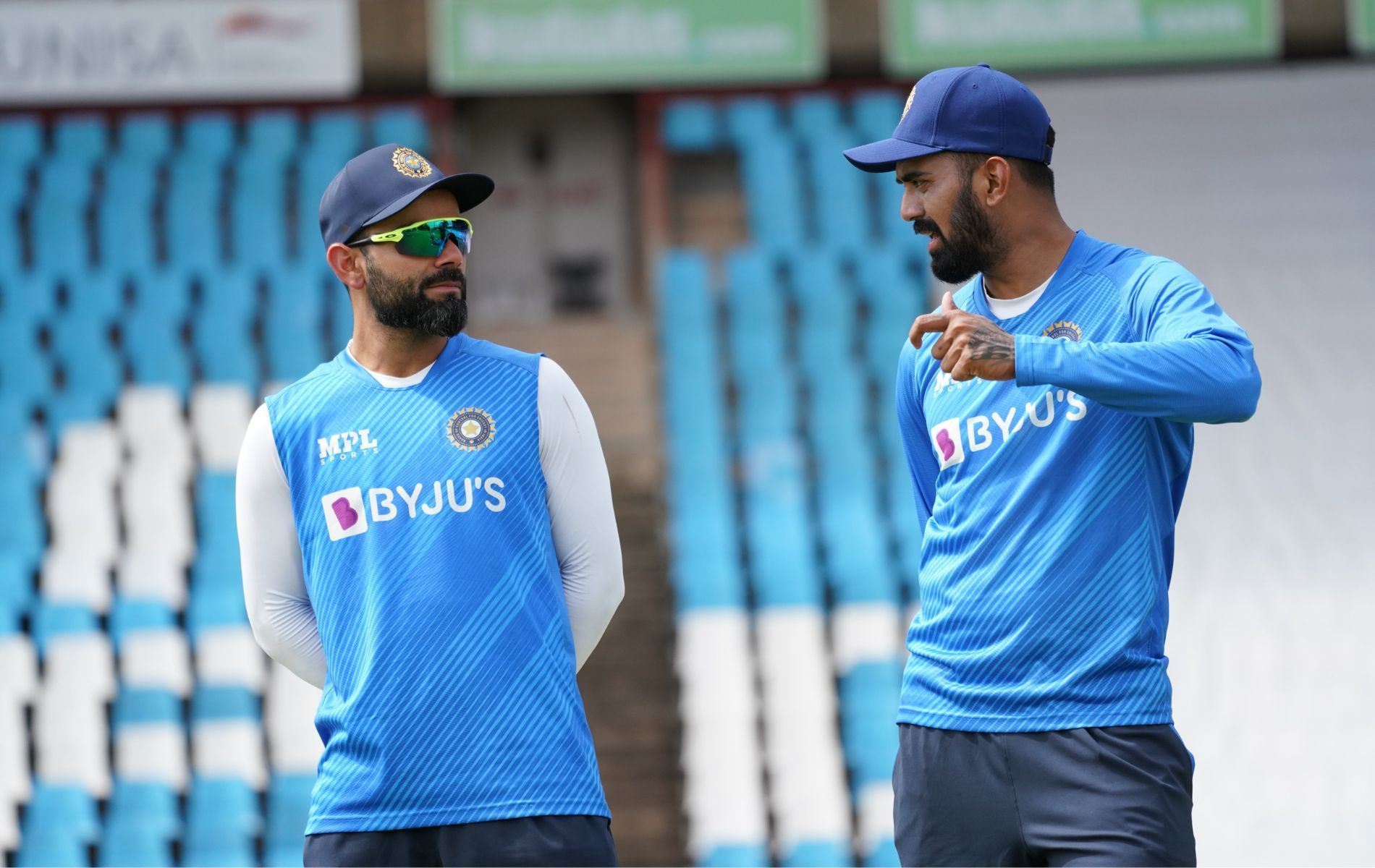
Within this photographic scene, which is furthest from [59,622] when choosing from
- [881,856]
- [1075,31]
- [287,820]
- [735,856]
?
[1075,31]

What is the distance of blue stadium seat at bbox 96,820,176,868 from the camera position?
7.11 metres

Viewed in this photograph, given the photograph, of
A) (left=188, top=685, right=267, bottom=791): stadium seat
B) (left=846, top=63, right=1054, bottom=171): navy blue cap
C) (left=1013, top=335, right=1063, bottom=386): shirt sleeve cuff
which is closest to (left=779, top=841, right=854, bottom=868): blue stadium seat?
(left=188, top=685, right=267, bottom=791): stadium seat

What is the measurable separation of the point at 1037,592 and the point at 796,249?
788 centimetres

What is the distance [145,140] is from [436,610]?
8.92 m

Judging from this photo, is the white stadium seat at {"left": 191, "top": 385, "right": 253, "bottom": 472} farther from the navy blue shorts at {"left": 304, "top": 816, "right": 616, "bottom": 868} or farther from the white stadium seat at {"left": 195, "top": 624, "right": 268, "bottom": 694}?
the navy blue shorts at {"left": 304, "top": 816, "right": 616, "bottom": 868}

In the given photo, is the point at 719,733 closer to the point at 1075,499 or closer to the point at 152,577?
the point at 152,577

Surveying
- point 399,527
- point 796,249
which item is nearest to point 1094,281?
point 399,527

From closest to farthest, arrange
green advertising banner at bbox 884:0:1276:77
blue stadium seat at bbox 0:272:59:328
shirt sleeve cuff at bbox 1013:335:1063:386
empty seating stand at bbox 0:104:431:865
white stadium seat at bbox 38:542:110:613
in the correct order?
shirt sleeve cuff at bbox 1013:335:1063:386 → empty seating stand at bbox 0:104:431:865 → white stadium seat at bbox 38:542:110:613 → blue stadium seat at bbox 0:272:59:328 → green advertising banner at bbox 884:0:1276:77

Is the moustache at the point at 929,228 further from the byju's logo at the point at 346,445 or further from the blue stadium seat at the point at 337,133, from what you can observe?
the blue stadium seat at the point at 337,133

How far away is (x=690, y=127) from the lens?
10516 mm

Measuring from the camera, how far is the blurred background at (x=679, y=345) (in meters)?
7.74

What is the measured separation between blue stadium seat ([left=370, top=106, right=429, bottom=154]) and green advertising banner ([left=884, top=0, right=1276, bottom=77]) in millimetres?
2990

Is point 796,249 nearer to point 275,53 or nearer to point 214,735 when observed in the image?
point 275,53

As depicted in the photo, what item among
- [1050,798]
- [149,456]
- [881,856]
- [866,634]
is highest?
[149,456]
